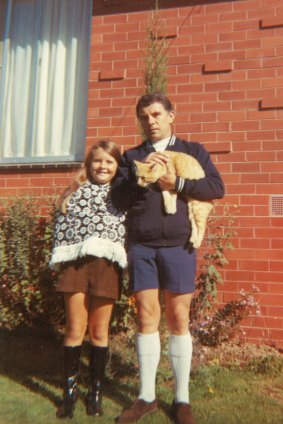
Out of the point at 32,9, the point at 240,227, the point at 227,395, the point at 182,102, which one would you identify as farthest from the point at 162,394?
the point at 32,9

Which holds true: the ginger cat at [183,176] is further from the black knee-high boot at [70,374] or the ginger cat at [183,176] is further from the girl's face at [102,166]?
the black knee-high boot at [70,374]

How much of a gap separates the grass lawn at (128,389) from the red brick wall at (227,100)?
781 millimetres

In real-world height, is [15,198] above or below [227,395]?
above

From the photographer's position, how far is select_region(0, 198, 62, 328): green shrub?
3.94 m

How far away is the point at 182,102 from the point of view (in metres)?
4.60

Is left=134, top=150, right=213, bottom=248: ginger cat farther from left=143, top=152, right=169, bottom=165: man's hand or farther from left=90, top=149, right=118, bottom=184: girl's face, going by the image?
left=90, top=149, right=118, bottom=184: girl's face

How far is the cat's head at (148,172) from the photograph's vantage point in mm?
→ 2566

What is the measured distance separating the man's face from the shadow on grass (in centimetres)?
179

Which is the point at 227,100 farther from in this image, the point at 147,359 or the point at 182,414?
the point at 182,414

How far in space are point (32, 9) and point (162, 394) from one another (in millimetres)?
4920

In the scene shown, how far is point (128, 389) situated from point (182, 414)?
2.39ft

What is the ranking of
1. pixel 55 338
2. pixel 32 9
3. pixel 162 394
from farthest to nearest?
1. pixel 32 9
2. pixel 55 338
3. pixel 162 394

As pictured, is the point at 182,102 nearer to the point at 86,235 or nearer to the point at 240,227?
the point at 240,227

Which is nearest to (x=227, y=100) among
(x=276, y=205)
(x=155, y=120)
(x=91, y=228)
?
(x=276, y=205)
